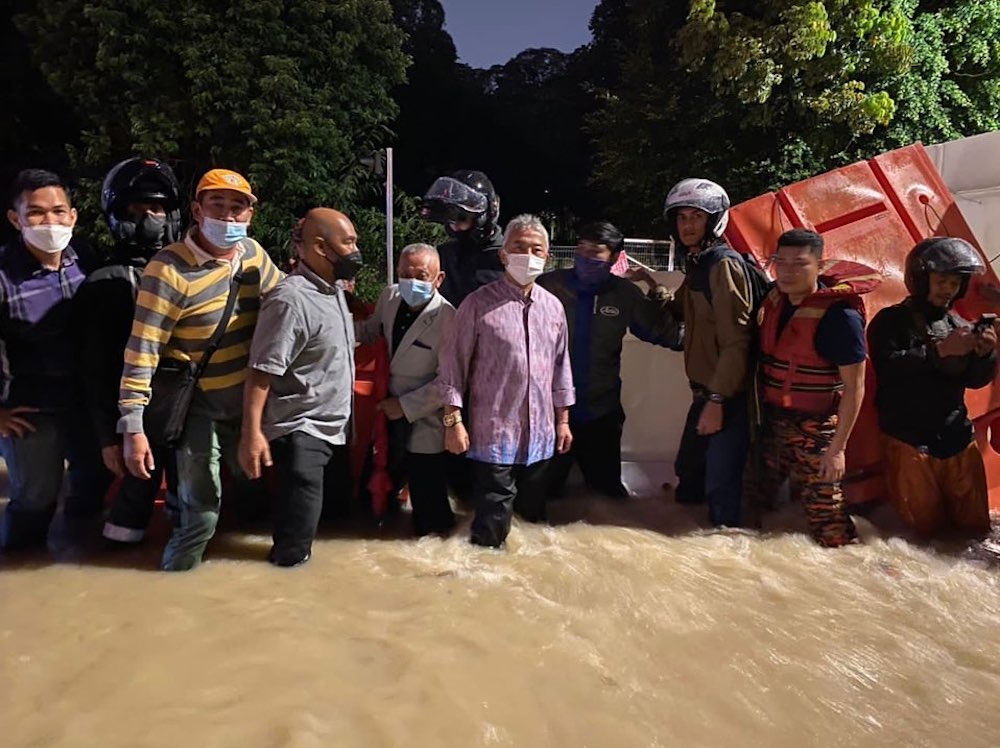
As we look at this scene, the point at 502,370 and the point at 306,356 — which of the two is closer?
the point at 306,356

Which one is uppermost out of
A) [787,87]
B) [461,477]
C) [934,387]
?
[787,87]

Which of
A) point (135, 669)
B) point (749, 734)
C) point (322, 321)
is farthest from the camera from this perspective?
point (322, 321)

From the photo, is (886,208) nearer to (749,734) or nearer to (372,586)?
(749,734)

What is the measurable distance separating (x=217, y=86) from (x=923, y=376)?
1239 cm

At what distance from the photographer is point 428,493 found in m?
3.84

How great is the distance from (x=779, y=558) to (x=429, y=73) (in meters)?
23.3

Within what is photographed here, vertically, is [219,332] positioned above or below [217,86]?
below

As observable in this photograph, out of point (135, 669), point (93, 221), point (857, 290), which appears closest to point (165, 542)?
point (135, 669)

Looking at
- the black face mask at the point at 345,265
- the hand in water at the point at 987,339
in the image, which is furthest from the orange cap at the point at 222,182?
the hand in water at the point at 987,339

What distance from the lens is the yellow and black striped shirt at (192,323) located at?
2996mm

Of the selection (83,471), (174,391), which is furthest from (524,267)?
(83,471)

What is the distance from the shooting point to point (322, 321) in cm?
326

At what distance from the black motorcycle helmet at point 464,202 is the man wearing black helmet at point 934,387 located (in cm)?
216

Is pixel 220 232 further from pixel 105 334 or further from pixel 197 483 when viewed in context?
pixel 197 483
